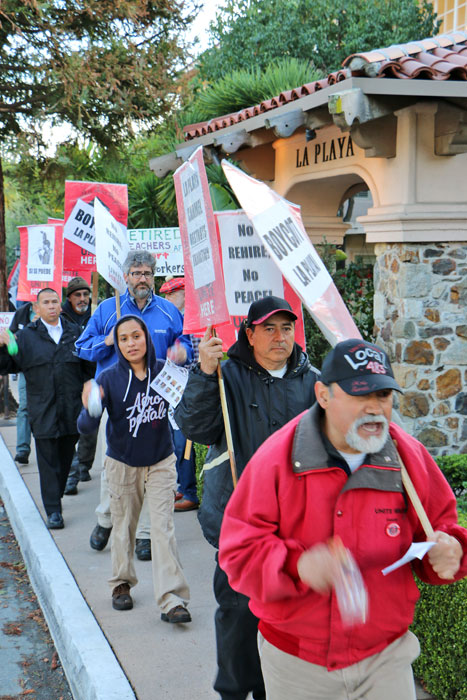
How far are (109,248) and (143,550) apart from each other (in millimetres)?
2433

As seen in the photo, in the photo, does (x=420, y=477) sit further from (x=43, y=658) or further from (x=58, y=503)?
(x=58, y=503)

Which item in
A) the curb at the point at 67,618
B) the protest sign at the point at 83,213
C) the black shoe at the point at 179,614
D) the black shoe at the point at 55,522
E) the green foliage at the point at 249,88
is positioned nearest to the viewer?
the curb at the point at 67,618

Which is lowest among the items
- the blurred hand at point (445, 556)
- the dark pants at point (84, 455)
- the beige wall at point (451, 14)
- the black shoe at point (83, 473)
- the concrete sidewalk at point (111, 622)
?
the concrete sidewalk at point (111, 622)

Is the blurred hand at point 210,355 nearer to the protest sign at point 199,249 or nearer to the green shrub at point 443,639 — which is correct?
the protest sign at point 199,249

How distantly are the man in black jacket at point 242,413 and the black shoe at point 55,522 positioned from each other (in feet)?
11.6

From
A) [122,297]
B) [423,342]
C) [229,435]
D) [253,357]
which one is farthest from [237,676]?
[423,342]

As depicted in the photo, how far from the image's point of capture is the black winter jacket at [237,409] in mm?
3582

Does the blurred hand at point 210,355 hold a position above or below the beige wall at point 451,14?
below

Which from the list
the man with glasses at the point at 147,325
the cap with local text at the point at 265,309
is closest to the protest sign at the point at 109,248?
the man with glasses at the point at 147,325

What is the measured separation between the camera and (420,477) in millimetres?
2555

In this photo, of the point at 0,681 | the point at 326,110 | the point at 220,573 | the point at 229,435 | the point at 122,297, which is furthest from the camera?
the point at 326,110

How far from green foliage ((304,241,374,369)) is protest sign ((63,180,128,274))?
2.21 meters

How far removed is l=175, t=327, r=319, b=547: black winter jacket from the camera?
358 cm

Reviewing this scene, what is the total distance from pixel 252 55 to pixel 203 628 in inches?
907
